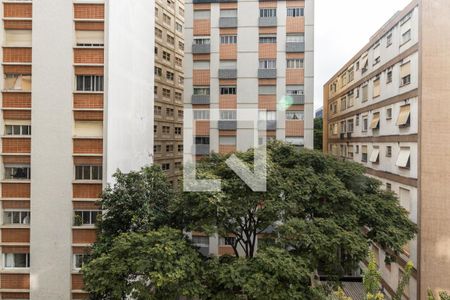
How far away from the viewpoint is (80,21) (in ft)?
47.2

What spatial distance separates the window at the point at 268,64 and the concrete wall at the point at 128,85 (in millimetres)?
6647

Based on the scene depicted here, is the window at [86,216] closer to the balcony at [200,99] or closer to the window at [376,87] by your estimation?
the balcony at [200,99]

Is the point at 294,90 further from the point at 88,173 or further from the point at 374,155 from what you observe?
Answer: the point at 88,173

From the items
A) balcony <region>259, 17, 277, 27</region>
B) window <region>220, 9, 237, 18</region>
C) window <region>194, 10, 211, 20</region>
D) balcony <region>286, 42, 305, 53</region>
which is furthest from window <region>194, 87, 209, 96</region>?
balcony <region>286, 42, 305, 53</region>

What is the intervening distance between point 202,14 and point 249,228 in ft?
48.0

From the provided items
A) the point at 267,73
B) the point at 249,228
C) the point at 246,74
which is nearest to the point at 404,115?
the point at 267,73

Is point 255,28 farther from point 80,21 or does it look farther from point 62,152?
point 62,152

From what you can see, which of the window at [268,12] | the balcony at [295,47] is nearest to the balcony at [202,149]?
the balcony at [295,47]

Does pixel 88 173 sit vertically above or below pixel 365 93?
below

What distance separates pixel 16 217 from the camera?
14.6 m

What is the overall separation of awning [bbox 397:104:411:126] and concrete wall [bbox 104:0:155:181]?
42.5ft

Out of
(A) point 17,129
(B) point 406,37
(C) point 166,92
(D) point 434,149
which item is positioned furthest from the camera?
(C) point 166,92

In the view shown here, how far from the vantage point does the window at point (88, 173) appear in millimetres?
14594

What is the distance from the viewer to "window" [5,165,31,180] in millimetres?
14570
